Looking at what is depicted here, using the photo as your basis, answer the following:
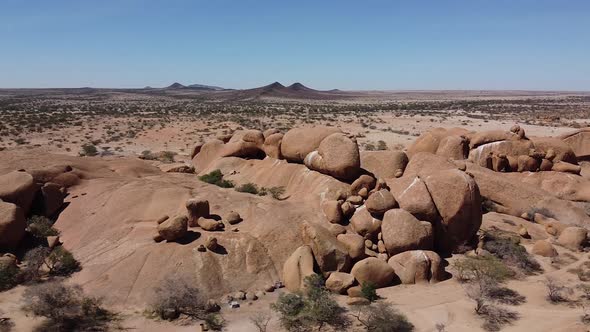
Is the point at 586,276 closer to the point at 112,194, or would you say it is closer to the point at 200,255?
the point at 200,255

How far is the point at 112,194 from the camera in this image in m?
20.4

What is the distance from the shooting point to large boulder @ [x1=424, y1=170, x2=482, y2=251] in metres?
17.3

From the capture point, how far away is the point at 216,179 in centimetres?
2450

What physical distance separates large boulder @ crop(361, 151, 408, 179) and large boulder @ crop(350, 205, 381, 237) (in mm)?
4390

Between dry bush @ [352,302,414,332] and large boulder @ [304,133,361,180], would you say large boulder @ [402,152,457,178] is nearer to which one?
large boulder @ [304,133,361,180]

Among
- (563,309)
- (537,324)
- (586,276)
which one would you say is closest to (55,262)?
(537,324)

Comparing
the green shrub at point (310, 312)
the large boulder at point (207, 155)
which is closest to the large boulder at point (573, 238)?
the green shrub at point (310, 312)

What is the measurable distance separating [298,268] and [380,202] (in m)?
4.32

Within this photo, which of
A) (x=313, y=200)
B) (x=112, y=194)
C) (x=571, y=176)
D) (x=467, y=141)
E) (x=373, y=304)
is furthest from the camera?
(x=467, y=141)

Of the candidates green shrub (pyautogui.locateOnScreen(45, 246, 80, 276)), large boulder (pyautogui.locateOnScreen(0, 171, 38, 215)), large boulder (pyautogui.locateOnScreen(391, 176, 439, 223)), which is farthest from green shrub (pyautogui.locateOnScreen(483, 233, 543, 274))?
large boulder (pyautogui.locateOnScreen(0, 171, 38, 215))

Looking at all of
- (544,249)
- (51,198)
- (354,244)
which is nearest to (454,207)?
(544,249)

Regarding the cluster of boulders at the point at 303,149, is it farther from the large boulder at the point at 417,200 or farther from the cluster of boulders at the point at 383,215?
the large boulder at the point at 417,200

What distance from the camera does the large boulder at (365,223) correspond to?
16.8 meters

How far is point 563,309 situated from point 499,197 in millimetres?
9570
